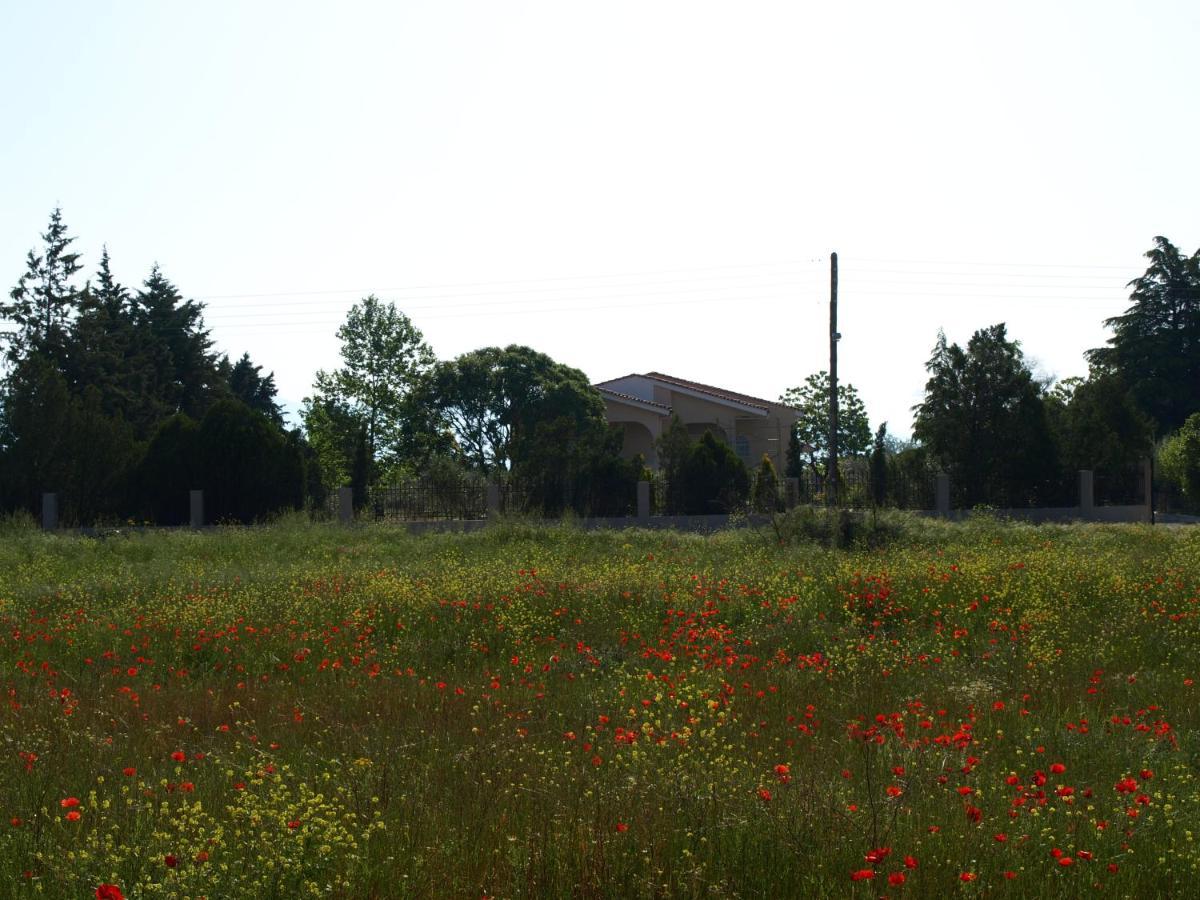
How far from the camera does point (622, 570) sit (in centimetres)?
1436

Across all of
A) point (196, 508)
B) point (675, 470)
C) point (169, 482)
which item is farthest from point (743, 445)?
point (196, 508)

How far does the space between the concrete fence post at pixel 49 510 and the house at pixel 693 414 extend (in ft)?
75.5

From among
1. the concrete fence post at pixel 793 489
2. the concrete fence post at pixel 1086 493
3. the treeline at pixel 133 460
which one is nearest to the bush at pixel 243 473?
the treeline at pixel 133 460

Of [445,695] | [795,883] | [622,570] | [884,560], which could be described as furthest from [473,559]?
[795,883]

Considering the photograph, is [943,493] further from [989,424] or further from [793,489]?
[793,489]

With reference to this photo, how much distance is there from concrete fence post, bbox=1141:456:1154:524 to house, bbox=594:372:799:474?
1650cm

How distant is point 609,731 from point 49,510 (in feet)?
78.7

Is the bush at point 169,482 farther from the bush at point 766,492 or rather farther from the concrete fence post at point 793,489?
the concrete fence post at point 793,489

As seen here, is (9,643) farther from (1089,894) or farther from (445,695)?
(1089,894)

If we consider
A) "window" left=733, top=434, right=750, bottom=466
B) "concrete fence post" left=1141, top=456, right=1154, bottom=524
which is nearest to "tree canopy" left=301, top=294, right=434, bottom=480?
"window" left=733, top=434, right=750, bottom=466

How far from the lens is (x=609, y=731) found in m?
6.75

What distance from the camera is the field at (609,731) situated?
4.52 meters

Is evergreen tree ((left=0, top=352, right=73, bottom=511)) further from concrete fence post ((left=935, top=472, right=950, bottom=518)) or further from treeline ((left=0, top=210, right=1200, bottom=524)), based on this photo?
concrete fence post ((left=935, top=472, right=950, bottom=518))

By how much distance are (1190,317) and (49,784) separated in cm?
5449
